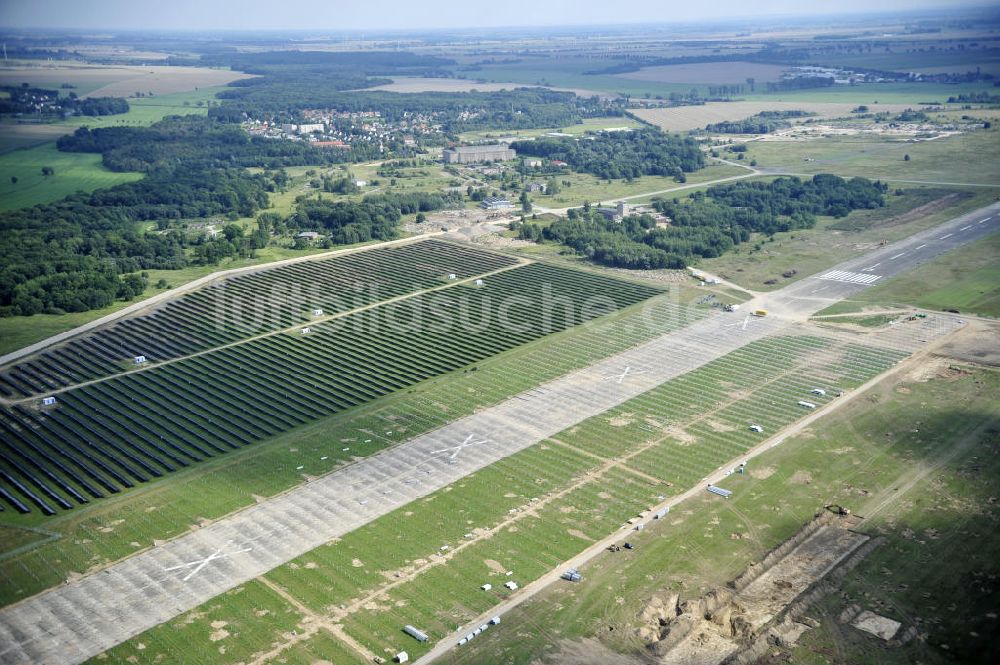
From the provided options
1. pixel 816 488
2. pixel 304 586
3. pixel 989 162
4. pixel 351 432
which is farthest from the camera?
pixel 989 162

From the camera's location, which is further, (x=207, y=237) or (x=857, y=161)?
(x=857, y=161)

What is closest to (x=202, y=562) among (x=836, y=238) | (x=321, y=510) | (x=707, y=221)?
(x=321, y=510)

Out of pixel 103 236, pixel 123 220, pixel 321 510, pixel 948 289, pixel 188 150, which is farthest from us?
pixel 188 150

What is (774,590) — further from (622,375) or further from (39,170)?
(39,170)

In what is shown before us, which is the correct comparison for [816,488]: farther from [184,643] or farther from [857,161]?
[857,161]

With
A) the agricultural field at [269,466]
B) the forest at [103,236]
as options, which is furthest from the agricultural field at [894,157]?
the forest at [103,236]

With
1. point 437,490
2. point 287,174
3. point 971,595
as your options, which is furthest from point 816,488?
point 287,174
